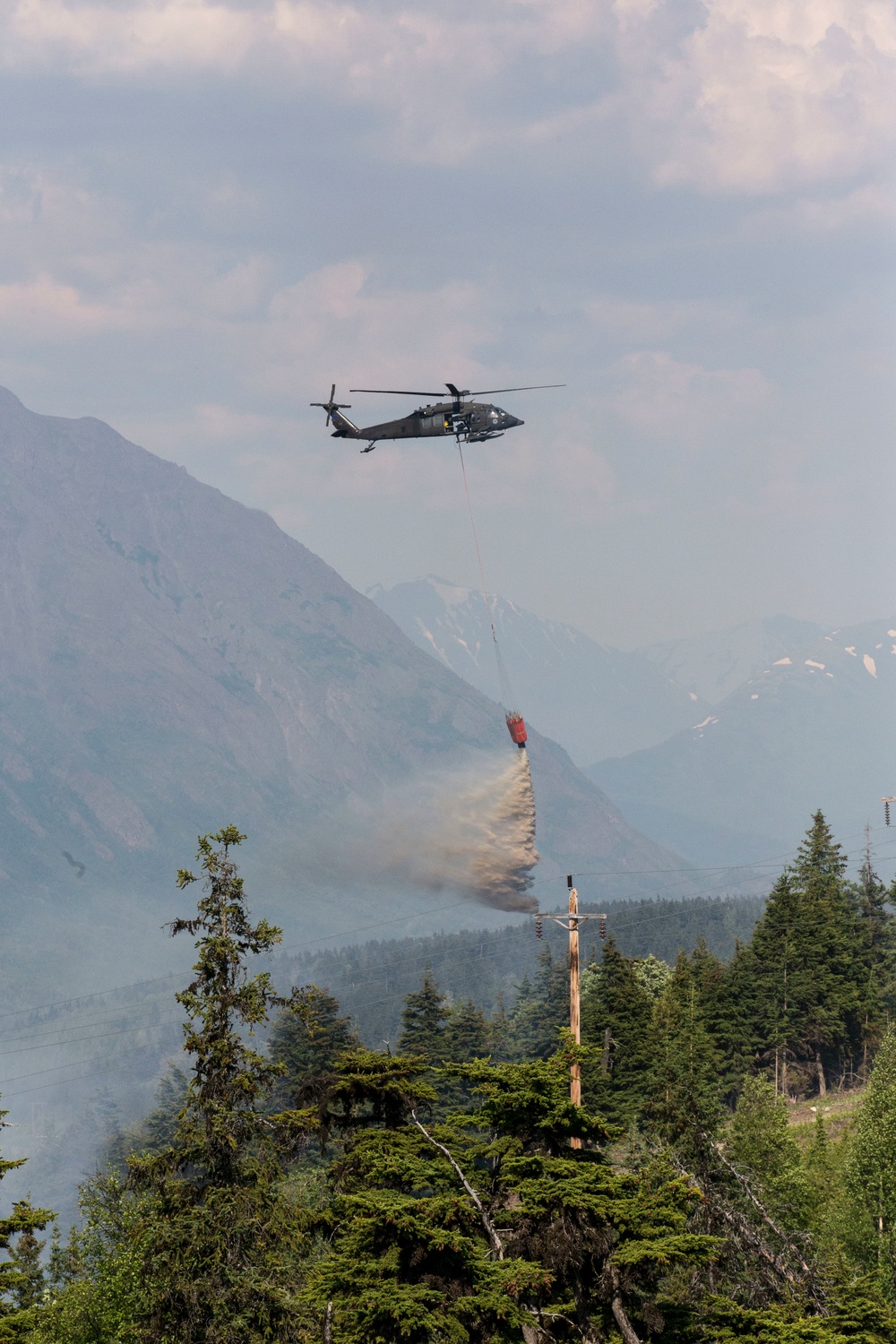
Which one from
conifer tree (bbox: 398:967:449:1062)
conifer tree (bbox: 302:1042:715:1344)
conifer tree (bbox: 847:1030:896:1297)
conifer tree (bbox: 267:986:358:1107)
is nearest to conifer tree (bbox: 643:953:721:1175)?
conifer tree (bbox: 847:1030:896:1297)

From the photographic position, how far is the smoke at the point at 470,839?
11612 cm

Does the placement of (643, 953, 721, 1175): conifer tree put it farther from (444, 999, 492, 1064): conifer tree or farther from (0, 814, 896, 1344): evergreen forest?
(444, 999, 492, 1064): conifer tree

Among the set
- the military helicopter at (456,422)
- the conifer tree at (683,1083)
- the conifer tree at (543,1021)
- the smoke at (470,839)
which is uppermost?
the military helicopter at (456,422)

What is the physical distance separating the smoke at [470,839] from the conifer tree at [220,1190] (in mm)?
55059

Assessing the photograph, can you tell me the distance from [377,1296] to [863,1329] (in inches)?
426

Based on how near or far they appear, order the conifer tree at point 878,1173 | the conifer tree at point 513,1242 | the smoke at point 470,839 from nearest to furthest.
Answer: the conifer tree at point 513,1242 → the conifer tree at point 878,1173 → the smoke at point 470,839

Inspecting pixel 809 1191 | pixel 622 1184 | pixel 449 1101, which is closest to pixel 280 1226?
pixel 622 1184

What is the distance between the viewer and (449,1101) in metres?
105

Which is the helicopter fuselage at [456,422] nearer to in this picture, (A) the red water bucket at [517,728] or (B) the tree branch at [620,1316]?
(A) the red water bucket at [517,728]

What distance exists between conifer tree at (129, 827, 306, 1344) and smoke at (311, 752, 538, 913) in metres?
55.1

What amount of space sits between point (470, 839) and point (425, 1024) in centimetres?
2544

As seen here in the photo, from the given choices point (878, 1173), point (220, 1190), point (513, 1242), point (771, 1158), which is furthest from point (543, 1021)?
point (513, 1242)

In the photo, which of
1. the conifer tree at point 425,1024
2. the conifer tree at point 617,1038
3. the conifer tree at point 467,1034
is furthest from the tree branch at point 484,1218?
the conifer tree at point 467,1034

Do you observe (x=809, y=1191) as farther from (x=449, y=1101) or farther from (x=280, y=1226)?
(x=449, y=1101)
